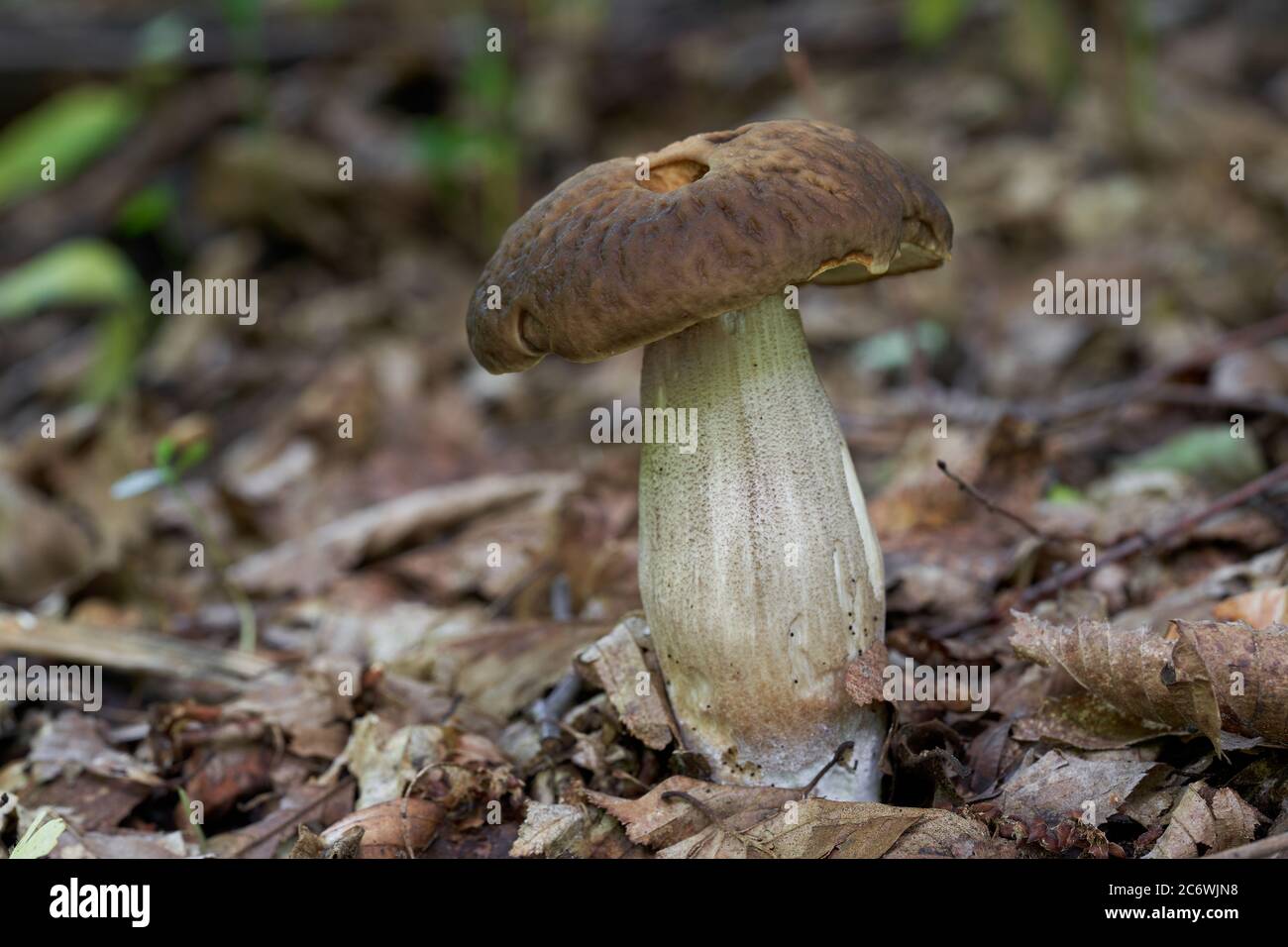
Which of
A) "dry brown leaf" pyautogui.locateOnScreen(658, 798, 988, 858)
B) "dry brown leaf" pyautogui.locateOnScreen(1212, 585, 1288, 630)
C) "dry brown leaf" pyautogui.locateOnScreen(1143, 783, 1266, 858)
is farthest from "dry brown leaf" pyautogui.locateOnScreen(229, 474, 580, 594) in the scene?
"dry brown leaf" pyautogui.locateOnScreen(1143, 783, 1266, 858)

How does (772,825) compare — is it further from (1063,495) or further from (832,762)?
(1063,495)

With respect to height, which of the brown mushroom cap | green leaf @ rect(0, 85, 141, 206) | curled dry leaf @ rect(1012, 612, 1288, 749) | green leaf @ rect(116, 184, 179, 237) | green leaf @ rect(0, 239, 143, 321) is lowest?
curled dry leaf @ rect(1012, 612, 1288, 749)

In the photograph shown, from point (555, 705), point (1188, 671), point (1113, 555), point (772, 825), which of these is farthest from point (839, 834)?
point (1113, 555)

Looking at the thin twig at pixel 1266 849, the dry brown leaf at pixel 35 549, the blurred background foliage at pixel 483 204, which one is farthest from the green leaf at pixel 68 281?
the thin twig at pixel 1266 849

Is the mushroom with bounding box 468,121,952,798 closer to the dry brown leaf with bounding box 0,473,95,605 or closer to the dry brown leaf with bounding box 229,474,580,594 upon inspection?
the dry brown leaf with bounding box 229,474,580,594

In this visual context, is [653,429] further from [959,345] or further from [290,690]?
[959,345]

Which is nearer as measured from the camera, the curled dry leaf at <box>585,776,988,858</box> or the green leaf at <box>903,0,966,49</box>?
the curled dry leaf at <box>585,776,988,858</box>

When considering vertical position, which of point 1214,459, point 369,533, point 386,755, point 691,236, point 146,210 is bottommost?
point 386,755

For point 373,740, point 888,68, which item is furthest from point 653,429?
point 888,68
